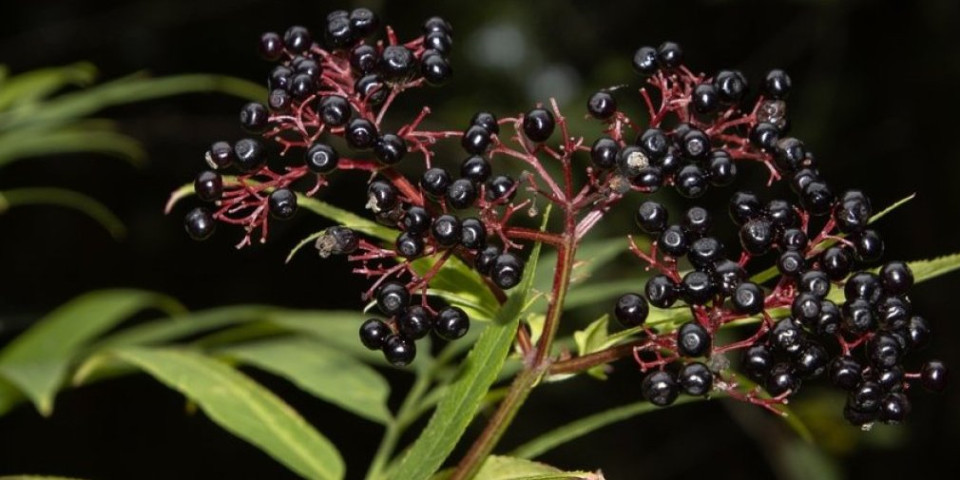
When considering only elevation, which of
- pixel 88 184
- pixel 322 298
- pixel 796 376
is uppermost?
pixel 796 376

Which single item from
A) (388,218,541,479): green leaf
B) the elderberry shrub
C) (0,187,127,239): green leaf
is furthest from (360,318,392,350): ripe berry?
(0,187,127,239): green leaf

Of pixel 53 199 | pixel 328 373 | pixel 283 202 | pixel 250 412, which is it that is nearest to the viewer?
pixel 283 202

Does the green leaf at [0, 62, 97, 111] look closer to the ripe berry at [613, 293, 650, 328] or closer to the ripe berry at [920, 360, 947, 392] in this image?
the ripe berry at [613, 293, 650, 328]

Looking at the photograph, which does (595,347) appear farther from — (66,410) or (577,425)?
(66,410)

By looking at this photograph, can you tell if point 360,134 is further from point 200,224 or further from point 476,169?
point 200,224

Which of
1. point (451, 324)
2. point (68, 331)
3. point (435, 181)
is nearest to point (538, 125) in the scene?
point (435, 181)

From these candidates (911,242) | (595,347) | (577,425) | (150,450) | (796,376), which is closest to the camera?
(796,376)

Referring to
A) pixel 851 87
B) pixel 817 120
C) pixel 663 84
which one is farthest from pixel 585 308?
pixel 663 84
